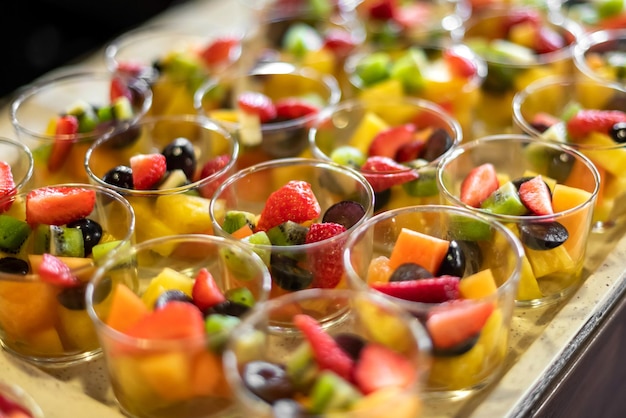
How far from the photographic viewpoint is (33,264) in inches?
50.1

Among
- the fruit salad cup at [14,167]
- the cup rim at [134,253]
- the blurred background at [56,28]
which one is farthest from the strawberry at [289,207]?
the blurred background at [56,28]

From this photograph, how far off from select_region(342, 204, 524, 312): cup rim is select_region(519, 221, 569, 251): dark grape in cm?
3

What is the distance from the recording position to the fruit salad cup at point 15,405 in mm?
1023

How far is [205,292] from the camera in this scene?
1.19 metres

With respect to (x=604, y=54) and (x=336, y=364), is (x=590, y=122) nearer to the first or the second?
(x=604, y=54)

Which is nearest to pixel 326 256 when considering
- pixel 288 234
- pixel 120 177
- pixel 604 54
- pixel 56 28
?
pixel 288 234

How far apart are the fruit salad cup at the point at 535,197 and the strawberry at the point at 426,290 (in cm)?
17

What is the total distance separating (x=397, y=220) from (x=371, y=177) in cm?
16

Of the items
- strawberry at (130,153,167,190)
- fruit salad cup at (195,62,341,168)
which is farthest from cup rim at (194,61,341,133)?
strawberry at (130,153,167,190)

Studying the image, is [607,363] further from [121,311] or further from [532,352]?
[121,311]

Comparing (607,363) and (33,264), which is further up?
(33,264)

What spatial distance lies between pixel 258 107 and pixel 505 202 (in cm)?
54

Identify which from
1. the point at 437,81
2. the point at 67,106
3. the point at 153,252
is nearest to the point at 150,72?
the point at 67,106

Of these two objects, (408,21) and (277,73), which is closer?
(277,73)
